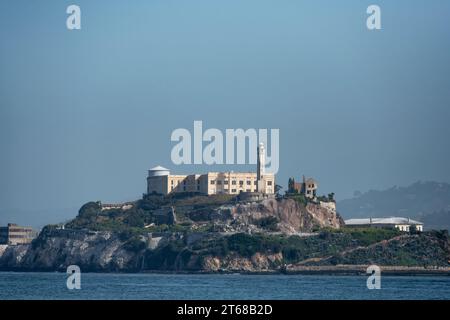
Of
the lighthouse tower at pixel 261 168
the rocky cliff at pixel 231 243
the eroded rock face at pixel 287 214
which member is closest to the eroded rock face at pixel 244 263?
the rocky cliff at pixel 231 243

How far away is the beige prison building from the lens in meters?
172

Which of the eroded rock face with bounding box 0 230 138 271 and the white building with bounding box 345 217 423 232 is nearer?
the eroded rock face with bounding box 0 230 138 271

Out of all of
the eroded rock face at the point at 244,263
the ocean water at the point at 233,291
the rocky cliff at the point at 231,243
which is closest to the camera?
the ocean water at the point at 233,291

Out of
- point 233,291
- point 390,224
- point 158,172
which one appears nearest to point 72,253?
point 158,172

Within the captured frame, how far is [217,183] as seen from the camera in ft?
575

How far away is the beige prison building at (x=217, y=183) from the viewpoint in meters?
172

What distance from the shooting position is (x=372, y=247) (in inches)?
6132

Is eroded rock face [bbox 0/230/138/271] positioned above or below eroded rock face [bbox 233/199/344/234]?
below

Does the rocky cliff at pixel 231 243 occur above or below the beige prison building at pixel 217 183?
below

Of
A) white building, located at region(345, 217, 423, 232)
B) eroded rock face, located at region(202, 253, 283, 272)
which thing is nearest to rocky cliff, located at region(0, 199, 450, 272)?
Answer: eroded rock face, located at region(202, 253, 283, 272)

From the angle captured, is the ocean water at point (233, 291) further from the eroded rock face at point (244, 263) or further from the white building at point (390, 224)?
the white building at point (390, 224)

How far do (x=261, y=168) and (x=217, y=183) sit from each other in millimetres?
8015

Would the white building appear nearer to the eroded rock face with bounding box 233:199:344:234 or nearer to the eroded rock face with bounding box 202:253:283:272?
the eroded rock face with bounding box 233:199:344:234
